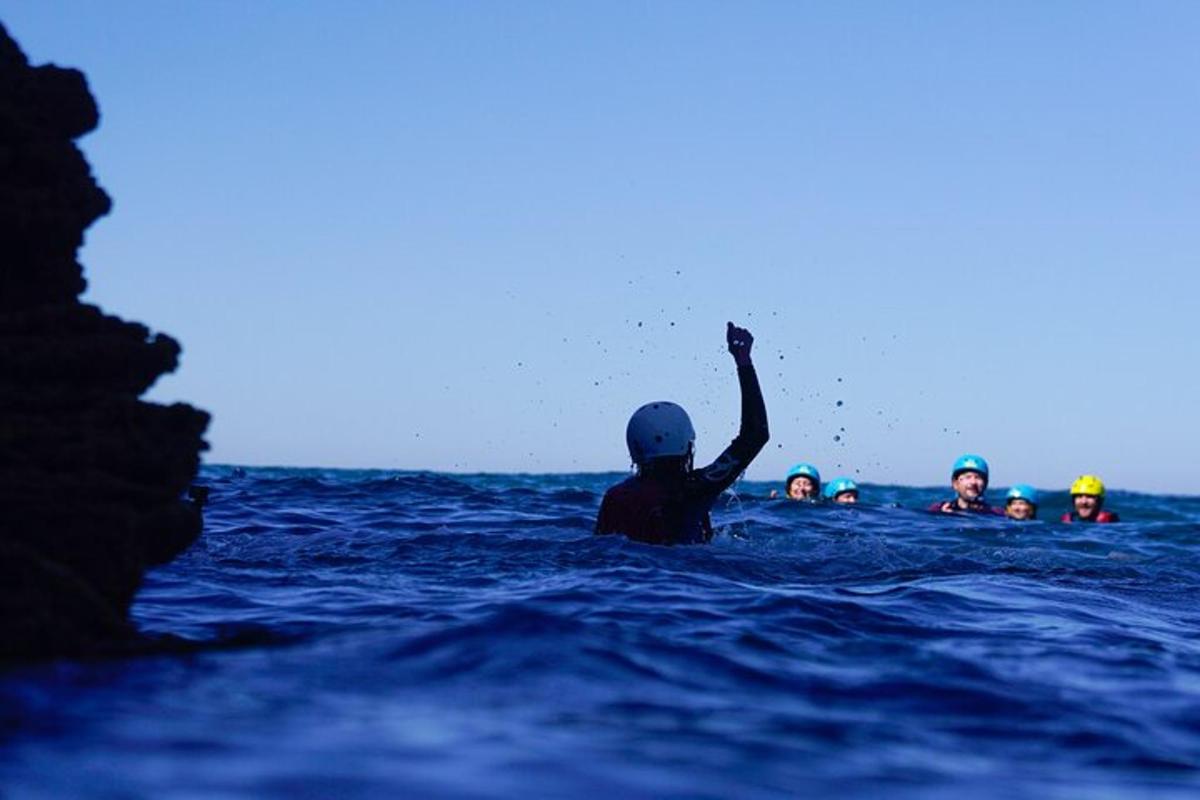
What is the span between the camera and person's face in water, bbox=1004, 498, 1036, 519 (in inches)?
998

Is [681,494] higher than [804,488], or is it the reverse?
[804,488]

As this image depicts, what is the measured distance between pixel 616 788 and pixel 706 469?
Answer: 23.1 feet

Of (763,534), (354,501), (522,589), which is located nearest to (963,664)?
(522,589)

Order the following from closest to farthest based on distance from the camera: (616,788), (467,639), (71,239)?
(616,788) → (71,239) → (467,639)

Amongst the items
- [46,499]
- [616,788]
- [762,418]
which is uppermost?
[762,418]

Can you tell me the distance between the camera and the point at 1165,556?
18.3 metres

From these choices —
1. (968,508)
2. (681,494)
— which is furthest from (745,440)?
(968,508)

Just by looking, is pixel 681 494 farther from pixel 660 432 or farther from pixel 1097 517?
pixel 1097 517

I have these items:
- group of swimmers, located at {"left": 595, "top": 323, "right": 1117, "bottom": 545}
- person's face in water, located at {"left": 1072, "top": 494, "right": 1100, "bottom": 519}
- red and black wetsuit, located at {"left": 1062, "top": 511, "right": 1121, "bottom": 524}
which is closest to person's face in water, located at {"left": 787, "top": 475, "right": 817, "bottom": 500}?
red and black wetsuit, located at {"left": 1062, "top": 511, "right": 1121, "bottom": 524}

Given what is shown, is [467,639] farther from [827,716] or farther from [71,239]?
[71,239]

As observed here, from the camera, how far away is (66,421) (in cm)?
584

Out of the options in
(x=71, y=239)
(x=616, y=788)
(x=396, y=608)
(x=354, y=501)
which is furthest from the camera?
(x=354, y=501)

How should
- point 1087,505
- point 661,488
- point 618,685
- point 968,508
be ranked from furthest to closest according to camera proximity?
1. point 1087,505
2. point 968,508
3. point 661,488
4. point 618,685

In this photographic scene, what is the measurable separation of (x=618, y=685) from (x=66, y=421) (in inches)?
107
